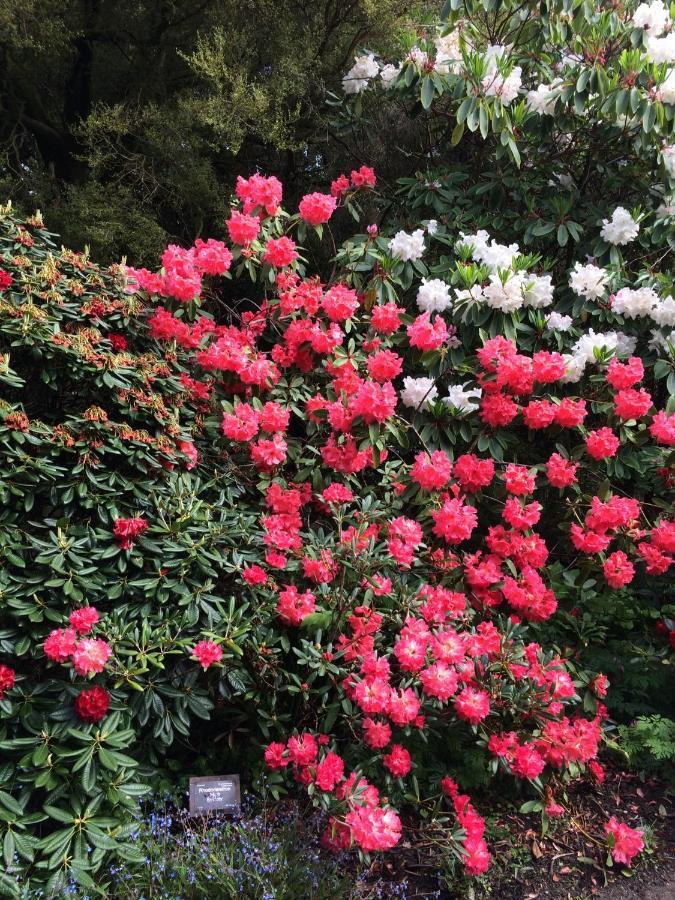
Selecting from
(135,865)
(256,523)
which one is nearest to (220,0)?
(256,523)

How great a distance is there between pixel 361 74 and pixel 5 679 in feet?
11.1

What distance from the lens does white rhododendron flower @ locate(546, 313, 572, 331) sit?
10.2 feet

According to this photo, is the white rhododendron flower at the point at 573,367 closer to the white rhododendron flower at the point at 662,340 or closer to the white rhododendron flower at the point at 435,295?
the white rhododendron flower at the point at 662,340

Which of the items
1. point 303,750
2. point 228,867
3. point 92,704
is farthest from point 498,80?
point 228,867

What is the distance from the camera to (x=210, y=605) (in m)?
2.21

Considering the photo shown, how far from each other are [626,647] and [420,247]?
6.42 ft

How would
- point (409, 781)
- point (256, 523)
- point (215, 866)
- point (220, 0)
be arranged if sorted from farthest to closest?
point (220, 0)
point (256, 523)
point (409, 781)
point (215, 866)

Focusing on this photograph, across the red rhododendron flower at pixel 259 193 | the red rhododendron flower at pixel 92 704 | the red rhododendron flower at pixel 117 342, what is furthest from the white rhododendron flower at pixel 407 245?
the red rhododendron flower at pixel 92 704

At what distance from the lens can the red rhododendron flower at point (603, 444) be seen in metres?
2.78

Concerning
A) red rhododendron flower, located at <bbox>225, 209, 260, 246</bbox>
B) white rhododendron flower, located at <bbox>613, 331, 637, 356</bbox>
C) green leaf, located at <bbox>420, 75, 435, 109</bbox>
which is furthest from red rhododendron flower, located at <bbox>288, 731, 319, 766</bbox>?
green leaf, located at <bbox>420, 75, 435, 109</bbox>

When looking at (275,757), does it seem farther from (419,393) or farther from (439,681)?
(419,393)

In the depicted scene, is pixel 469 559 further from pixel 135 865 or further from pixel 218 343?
pixel 135 865

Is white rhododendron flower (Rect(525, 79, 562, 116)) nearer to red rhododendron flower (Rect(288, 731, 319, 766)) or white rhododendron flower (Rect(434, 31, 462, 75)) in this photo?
white rhododendron flower (Rect(434, 31, 462, 75))

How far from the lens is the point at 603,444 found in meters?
2.78
